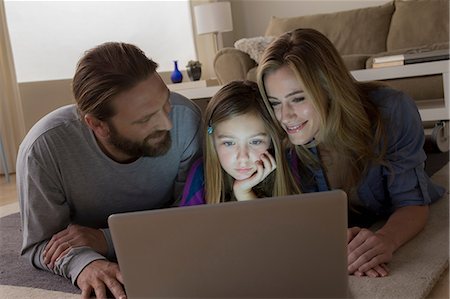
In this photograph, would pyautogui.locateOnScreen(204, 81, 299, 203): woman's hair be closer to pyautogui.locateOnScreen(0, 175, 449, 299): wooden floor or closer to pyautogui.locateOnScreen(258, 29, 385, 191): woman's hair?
pyautogui.locateOnScreen(258, 29, 385, 191): woman's hair

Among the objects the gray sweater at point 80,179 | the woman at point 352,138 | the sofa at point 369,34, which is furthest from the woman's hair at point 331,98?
the sofa at point 369,34

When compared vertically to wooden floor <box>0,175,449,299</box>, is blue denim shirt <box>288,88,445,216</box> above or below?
above

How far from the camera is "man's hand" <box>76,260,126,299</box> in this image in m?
1.33

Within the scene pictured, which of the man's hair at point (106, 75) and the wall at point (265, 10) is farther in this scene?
the wall at point (265, 10)

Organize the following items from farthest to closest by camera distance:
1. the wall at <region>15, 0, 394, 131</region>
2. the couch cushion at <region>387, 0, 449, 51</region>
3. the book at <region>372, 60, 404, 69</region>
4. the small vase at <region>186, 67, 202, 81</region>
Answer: the small vase at <region>186, 67, 202, 81</region> → the wall at <region>15, 0, 394, 131</region> → the couch cushion at <region>387, 0, 449, 51</region> → the book at <region>372, 60, 404, 69</region>

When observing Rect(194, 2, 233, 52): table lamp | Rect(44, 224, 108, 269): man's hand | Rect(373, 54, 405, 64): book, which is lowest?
Rect(44, 224, 108, 269): man's hand

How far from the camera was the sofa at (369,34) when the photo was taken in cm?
384

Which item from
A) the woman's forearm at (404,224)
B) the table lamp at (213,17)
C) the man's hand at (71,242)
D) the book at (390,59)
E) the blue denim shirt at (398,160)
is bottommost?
the woman's forearm at (404,224)

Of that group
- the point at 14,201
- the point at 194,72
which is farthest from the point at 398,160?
the point at 194,72

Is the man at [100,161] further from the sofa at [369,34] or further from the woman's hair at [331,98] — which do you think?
the sofa at [369,34]

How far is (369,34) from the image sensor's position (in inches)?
162

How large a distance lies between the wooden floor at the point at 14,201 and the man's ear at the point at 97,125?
883 mm

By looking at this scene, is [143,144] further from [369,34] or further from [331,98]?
[369,34]

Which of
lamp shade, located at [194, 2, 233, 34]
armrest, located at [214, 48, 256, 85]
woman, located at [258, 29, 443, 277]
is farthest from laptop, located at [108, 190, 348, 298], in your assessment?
lamp shade, located at [194, 2, 233, 34]
